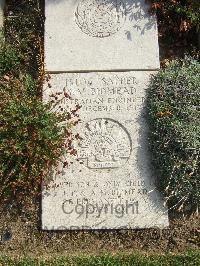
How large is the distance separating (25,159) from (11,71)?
1125mm

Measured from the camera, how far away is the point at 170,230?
511 cm

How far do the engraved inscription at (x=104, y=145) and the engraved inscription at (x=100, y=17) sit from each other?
996 mm

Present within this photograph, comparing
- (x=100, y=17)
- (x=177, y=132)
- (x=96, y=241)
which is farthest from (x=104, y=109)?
(x=96, y=241)

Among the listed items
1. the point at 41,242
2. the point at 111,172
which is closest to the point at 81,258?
the point at 41,242

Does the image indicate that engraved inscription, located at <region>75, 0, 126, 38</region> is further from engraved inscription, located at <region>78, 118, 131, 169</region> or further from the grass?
the grass

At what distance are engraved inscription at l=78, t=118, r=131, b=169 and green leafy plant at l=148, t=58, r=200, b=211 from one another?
1.00ft

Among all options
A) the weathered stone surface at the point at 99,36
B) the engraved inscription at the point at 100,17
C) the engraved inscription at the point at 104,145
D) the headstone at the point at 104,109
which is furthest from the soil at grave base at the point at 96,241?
the engraved inscription at the point at 100,17

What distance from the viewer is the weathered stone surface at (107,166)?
16.5ft

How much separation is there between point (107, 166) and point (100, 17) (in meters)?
1.64

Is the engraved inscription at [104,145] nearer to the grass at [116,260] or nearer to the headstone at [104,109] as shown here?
the headstone at [104,109]

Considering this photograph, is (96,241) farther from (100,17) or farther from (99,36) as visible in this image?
(100,17)

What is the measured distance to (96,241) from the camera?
5066mm

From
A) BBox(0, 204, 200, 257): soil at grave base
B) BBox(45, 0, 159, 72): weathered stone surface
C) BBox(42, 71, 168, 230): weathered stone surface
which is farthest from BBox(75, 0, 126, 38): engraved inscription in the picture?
BBox(0, 204, 200, 257): soil at grave base

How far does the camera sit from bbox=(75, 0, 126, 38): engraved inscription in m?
5.50
